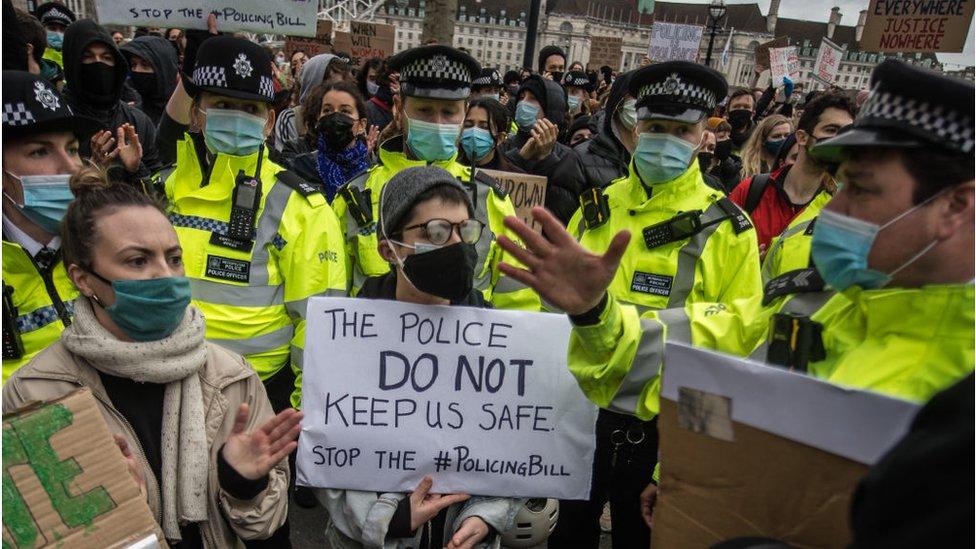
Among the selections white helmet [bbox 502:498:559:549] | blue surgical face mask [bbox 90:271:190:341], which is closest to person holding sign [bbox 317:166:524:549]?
white helmet [bbox 502:498:559:549]

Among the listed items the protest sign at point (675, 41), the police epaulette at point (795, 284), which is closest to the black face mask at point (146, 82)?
the police epaulette at point (795, 284)

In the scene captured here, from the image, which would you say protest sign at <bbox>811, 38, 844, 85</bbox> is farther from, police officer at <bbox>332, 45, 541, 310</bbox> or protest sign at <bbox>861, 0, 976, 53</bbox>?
police officer at <bbox>332, 45, 541, 310</bbox>

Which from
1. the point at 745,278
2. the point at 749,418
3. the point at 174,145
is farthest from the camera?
the point at 174,145

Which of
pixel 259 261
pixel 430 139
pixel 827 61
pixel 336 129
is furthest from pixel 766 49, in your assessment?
pixel 259 261

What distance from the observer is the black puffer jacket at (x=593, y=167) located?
468 cm

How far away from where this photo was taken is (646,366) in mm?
1883

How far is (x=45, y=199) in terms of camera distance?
88.7 inches

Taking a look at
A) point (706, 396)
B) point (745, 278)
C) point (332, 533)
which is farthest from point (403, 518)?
point (745, 278)

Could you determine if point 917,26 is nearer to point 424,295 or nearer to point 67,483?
point 424,295

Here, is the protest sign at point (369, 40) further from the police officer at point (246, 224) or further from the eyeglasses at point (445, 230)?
the eyeglasses at point (445, 230)

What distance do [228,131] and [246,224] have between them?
1.72ft

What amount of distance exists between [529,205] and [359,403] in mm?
2613

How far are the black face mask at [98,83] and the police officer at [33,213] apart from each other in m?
2.04

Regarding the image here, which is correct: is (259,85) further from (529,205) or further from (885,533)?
(885,533)
